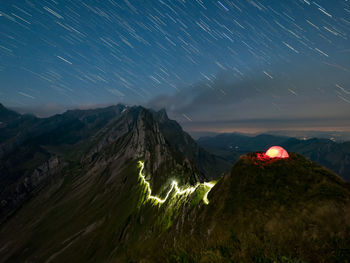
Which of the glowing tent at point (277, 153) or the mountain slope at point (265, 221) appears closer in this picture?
the mountain slope at point (265, 221)

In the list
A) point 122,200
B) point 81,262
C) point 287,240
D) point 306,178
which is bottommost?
point 81,262

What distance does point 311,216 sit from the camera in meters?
20.8

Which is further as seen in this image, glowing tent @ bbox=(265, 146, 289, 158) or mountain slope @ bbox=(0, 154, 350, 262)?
glowing tent @ bbox=(265, 146, 289, 158)

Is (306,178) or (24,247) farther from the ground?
(306,178)

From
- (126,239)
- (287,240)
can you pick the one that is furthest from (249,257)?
(126,239)

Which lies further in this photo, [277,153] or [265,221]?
[277,153]

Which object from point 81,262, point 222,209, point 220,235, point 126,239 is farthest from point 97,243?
point 220,235

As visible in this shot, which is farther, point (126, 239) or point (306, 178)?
point (126, 239)

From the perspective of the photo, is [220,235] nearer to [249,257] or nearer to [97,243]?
[249,257]

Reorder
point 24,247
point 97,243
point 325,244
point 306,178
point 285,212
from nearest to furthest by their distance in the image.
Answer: point 325,244, point 285,212, point 306,178, point 97,243, point 24,247

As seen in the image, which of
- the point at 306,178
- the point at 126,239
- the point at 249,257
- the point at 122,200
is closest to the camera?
the point at 249,257

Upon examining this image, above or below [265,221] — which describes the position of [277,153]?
above

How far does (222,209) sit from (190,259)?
25.2 meters

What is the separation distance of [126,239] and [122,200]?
52756mm
